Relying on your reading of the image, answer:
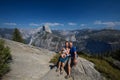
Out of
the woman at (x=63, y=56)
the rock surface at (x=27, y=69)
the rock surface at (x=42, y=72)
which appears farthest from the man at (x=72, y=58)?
the rock surface at (x=27, y=69)

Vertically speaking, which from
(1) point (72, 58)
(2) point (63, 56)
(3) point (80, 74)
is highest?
(2) point (63, 56)

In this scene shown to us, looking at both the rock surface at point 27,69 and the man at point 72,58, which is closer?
the man at point 72,58

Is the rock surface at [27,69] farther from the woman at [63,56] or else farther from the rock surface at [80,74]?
A: the woman at [63,56]

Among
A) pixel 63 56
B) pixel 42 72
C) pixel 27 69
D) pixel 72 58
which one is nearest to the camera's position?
pixel 63 56

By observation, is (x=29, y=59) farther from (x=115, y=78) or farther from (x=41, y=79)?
(x=115, y=78)

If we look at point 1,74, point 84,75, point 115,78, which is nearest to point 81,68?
point 84,75

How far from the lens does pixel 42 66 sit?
15.7 meters

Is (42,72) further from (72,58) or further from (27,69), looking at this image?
(72,58)

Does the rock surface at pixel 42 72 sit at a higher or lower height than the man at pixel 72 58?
lower

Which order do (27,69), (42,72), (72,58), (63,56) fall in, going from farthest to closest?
(27,69)
(42,72)
(72,58)
(63,56)

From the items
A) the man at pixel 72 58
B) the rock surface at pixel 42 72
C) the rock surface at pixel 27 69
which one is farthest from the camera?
the rock surface at pixel 27 69

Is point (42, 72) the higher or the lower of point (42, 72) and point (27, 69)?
the lower

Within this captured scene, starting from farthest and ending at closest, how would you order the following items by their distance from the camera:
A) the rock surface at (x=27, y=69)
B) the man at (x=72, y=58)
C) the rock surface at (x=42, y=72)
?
the rock surface at (x=27, y=69) → the rock surface at (x=42, y=72) → the man at (x=72, y=58)

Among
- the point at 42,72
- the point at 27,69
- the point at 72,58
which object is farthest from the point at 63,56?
the point at 27,69
